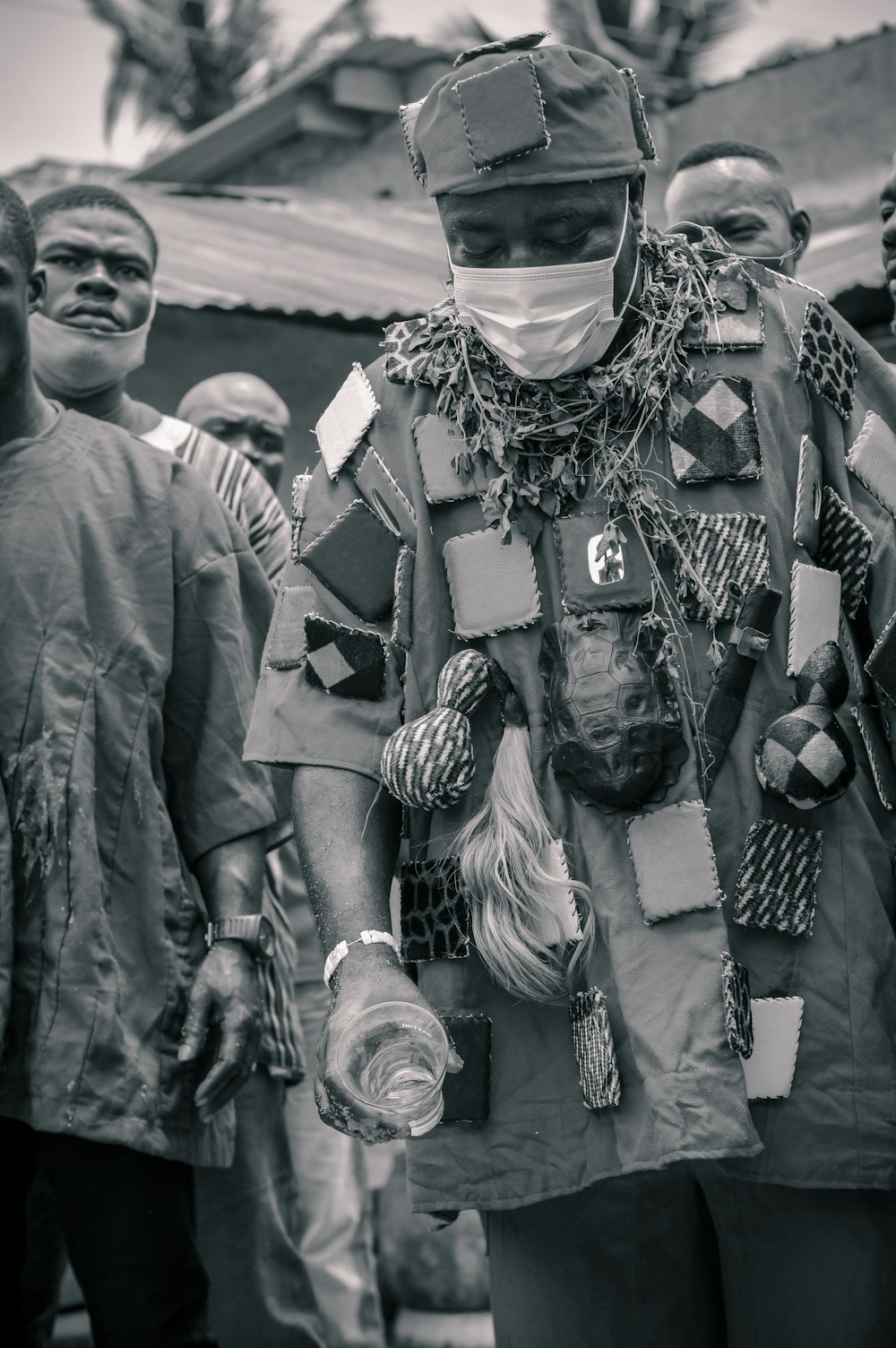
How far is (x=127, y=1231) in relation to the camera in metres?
2.64

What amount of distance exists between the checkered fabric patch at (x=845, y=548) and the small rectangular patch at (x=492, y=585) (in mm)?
398

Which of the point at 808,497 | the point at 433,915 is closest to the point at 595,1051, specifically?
the point at 433,915

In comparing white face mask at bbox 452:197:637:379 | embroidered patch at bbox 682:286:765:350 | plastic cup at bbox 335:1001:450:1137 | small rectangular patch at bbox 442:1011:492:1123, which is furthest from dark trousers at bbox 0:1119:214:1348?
embroidered patch at bbox 682:286:765:350

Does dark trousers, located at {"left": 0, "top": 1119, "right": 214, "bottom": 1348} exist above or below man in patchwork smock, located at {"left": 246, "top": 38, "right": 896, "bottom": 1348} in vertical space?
below

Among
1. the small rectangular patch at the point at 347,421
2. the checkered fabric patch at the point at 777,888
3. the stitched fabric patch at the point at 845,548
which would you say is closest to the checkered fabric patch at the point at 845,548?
the stitched fabric patch at the point at 845,548

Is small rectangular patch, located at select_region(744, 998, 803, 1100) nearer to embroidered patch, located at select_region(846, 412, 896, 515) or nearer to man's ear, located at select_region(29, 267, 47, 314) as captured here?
embroidered patch, located at select_region(846, 412, 896, 515)

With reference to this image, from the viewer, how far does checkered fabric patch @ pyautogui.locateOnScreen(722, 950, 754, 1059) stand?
199 centimetres

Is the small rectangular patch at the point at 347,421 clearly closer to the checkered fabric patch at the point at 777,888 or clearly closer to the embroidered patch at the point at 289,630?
the embroidered patch at the point at 289,630

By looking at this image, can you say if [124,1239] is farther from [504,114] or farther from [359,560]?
[504,114]

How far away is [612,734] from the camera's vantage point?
206cm

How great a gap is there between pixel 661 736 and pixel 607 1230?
0.67 meters

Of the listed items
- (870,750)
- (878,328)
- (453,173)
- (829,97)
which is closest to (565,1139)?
(870,750)

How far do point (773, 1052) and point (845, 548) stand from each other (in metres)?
0.66

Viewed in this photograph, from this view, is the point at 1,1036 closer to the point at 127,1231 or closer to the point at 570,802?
the point at 127,1231
